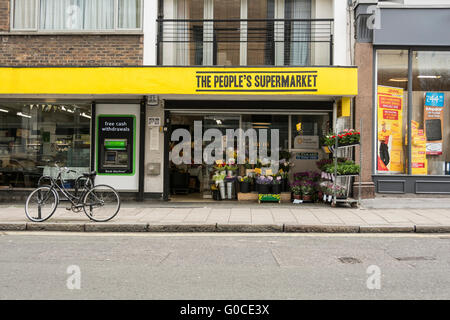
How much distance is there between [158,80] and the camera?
1051 cm

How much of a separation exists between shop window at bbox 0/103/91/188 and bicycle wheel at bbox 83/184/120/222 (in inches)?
134

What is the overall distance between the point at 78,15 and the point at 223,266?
9.50m

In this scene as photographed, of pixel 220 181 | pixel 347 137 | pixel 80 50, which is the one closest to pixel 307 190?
pixel 347 137

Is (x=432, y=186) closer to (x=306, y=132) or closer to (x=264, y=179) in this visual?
(x=306, y=132)

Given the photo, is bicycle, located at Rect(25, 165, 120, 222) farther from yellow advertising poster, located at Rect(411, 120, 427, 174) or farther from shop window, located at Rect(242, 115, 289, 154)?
yellow advertising poster, located at Rect(411, 120, 427, 174)

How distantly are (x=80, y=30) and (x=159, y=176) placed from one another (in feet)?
15.6

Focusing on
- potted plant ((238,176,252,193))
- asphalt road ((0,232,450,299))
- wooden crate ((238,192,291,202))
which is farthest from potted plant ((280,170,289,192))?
asphalt road ((0,232,450,299))

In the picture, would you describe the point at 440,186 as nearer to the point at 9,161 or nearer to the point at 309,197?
the point at 309,197

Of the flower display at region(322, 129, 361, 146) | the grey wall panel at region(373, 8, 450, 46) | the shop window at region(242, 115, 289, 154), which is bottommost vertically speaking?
the flower display at region(322, 129, 361, 146)

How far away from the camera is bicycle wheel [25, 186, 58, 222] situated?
326 inches

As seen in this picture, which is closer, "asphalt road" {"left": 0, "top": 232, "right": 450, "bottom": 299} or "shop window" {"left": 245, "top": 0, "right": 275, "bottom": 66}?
"asphalt road" {"left": 0, "top": 232, "right": 450, "bottom": 299}
